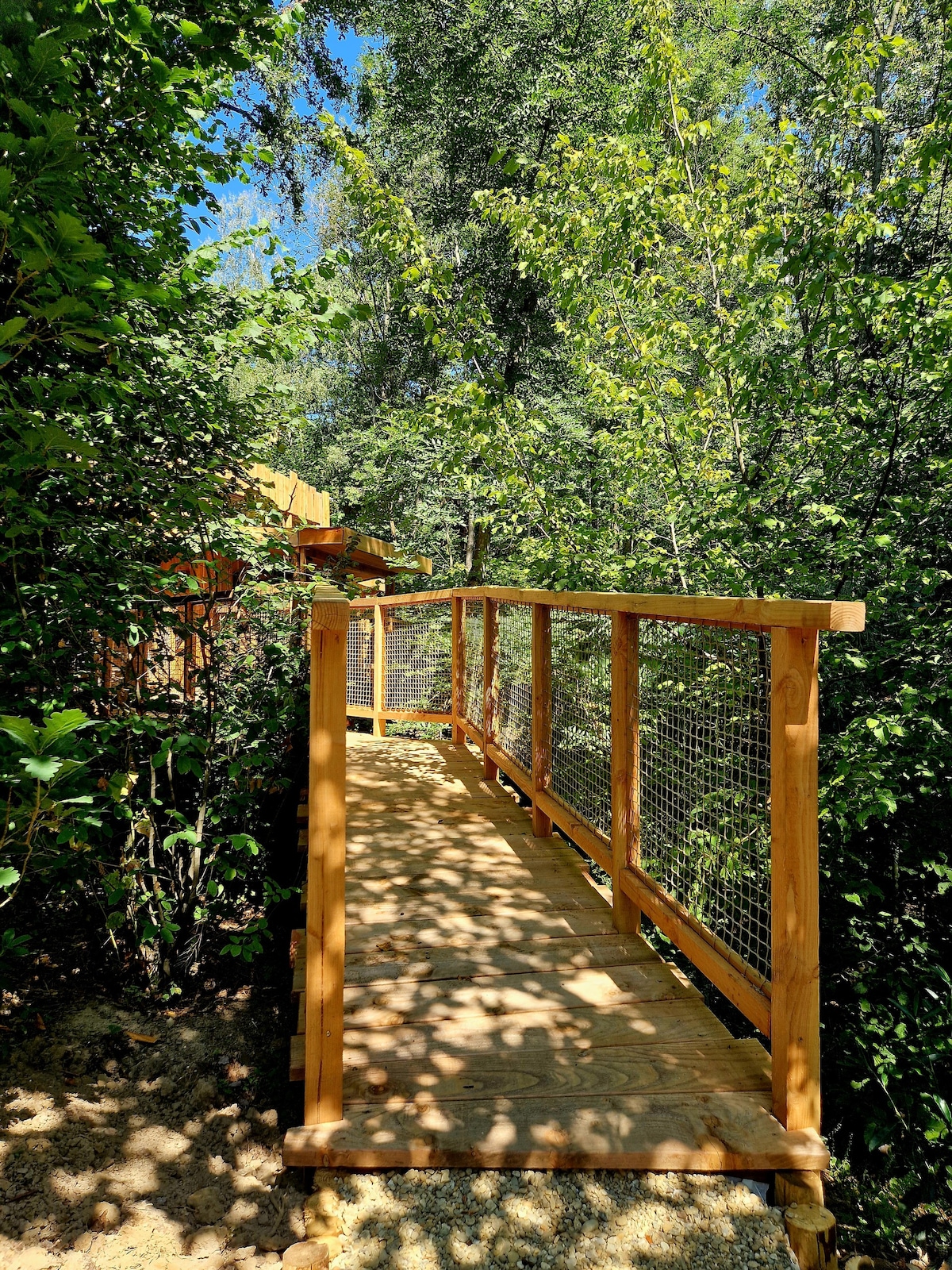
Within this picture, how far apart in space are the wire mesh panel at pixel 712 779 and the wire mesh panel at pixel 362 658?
17.6 feet

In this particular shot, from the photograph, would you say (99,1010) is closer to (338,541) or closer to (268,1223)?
(268,1223)

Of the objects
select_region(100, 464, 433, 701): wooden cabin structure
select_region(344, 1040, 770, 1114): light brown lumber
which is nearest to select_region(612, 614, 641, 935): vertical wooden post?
select_region(344, 1040, 770, 1114): light brown lumber

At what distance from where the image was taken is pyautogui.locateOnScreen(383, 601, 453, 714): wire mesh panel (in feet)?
21.7

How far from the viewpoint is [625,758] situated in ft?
9.12

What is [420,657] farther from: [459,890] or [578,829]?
[578,829]

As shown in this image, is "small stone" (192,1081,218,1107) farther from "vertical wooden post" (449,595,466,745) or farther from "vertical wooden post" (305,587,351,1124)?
"vertical wooden post" (449,595,466,745)

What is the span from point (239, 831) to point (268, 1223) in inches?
80.1

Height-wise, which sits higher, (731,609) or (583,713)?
(731,609)

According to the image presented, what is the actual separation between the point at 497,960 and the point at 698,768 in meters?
1.02

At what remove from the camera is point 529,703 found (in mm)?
4109

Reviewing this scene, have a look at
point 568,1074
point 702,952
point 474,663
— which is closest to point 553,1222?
point 568,1074

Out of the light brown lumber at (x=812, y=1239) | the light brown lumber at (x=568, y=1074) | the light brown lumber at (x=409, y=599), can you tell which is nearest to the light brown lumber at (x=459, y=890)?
the light brown lumber at (x=568, y=1074)

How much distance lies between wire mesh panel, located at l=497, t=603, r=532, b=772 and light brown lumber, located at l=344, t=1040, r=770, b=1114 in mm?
2053

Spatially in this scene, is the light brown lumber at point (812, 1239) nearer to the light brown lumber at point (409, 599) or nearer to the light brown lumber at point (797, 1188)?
the light brown lumber at point (797, 1188)
